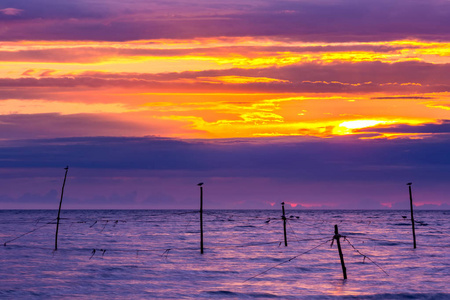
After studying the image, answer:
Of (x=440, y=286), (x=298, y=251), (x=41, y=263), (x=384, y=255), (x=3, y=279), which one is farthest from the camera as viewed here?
(x=298, y=251)

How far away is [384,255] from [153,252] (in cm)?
2321

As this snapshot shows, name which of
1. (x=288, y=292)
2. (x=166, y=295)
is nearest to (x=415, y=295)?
(x=288, y=292)

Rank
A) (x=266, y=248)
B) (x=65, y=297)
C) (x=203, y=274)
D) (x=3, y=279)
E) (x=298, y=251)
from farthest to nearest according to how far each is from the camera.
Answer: (x=266, y=248) → (x=298, y=251) → (x=203, y=274) → (x=3, y=279) → (x=65, y=297)

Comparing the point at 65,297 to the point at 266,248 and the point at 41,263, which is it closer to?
the point at 41,263

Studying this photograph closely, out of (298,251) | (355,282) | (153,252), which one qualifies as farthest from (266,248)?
(355,282)

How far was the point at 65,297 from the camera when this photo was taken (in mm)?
33094

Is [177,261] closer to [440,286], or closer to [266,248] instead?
[266,248]

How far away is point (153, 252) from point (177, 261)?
8.40m

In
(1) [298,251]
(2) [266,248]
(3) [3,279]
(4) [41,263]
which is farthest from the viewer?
(2) [266,248]

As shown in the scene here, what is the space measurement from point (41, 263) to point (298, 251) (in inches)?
1029

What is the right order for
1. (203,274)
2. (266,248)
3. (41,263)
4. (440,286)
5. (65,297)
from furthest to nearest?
1. (266,248)
2. (41,263)
3. (203,274)
4. (440,286)
5. (65,297)

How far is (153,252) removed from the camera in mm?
58344

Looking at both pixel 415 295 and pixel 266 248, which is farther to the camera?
pixel 266 248

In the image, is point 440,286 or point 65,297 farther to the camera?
point 440,286
